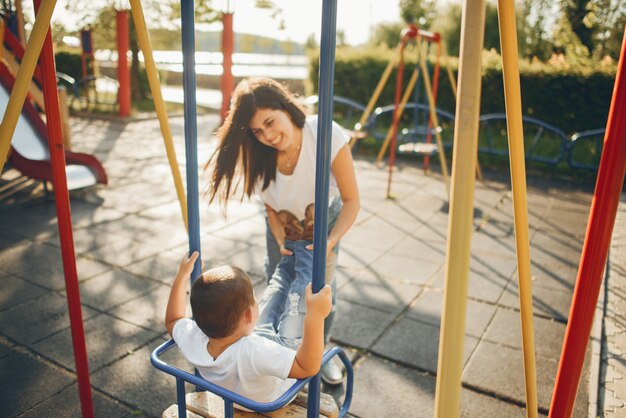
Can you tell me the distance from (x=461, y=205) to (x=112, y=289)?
3041 mm

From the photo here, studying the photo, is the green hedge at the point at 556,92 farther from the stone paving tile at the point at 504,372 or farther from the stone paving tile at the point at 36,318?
the stone paving tile at the point at 36,318

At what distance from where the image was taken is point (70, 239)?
1.72 meters

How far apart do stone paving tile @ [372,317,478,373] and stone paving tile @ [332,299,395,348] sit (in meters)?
0.06

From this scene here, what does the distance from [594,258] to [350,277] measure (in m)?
2.75


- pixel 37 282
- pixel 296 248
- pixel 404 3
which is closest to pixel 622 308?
pixel 296 248

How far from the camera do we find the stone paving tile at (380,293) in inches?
134

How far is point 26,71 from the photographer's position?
146 centimetres

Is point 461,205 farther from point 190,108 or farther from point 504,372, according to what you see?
point 504,372

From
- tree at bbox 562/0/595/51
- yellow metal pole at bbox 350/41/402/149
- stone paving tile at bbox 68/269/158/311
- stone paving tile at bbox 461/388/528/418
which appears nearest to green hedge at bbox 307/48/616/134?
yellow metal pole at bbox 350/41/402/149

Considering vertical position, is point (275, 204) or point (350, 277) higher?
point (275, 204)

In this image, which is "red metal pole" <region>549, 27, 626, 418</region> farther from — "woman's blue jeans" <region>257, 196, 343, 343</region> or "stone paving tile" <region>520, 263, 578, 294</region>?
"stone paving tile" <region>520, 263, 578, 294</region>

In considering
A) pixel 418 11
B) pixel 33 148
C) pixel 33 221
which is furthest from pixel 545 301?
pixel 418 11

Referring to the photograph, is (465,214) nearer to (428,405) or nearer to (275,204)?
(275,204)

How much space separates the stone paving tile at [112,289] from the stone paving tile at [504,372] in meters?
2.16
